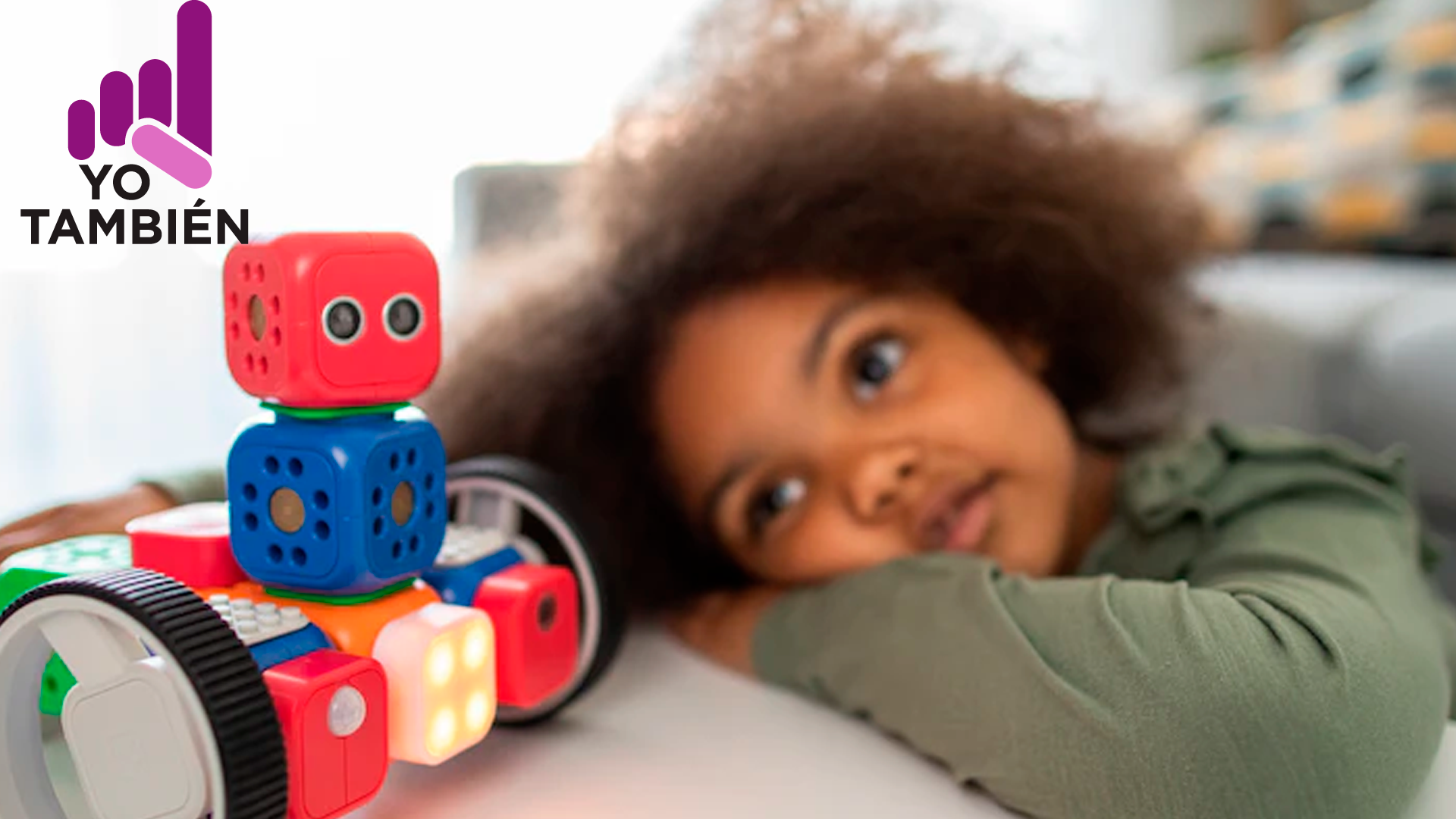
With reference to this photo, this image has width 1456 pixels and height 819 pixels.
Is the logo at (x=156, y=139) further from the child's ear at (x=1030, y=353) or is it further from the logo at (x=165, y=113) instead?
the child's ear at (x=1030, y=353)

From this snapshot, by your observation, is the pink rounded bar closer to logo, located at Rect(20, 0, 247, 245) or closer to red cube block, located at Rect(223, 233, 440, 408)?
logo, located at Rect(20, 0, 247, 245)

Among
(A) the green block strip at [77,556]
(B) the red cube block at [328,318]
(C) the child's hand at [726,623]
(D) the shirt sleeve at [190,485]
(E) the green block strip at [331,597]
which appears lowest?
(C) the child's hand at [726,623]

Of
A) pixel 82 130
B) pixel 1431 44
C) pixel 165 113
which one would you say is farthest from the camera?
pixel 1431 44

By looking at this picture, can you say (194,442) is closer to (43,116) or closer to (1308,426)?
(43,116)

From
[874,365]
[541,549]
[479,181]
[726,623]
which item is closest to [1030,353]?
[874,365]

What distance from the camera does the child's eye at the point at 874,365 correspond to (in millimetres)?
827

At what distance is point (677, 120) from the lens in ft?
3.02

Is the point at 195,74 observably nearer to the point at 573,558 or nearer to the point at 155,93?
the point at 155,93

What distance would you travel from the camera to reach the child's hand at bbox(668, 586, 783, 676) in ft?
2.56

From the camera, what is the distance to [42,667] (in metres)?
0.46

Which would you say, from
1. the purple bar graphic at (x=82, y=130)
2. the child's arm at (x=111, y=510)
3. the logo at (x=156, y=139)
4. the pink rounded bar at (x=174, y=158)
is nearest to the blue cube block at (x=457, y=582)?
the child's arm at (x=111, y=510)

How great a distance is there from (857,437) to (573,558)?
227 millimetres

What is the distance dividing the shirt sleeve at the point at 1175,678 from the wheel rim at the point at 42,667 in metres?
0.34

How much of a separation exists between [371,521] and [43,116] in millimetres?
634
